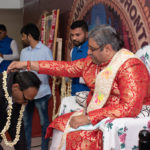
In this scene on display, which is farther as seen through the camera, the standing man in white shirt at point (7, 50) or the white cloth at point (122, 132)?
the standing man in white shirt at point (7, 50)

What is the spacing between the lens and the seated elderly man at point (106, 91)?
2225 millimetres

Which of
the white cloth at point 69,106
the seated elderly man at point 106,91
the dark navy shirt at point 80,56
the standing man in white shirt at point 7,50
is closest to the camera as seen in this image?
the seated elderly man at point 106,91

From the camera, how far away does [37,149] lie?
13.7 ft

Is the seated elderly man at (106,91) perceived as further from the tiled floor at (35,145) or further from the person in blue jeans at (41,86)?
the tiled floor at (35,145)

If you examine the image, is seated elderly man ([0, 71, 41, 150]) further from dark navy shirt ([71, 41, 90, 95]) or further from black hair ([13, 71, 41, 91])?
dark navy shirt ([71, 41, 90, 95])

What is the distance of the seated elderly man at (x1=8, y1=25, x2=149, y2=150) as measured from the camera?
2.22m

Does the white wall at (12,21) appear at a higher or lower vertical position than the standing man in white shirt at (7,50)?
higher

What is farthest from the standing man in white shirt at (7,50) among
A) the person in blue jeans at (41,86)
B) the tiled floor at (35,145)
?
the person in blue jeans at (41,86)

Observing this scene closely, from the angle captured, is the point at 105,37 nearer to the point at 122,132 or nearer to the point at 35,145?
the point at 122,132

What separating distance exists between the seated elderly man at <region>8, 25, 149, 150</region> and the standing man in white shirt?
287 centimetres

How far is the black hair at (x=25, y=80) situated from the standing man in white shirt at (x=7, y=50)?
338 cm

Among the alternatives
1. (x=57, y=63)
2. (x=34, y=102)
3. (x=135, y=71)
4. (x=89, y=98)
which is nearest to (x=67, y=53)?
(x=34, y=102)

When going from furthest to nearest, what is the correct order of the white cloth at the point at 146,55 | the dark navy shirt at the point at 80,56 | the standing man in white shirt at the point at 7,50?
1. the standing man in white shirt at the point at 7,50
2. the dark navy shirt at the point at 80,56
3. the white cloth at the point at 146,55

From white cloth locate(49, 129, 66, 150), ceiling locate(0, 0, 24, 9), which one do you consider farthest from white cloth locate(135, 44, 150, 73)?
ceiling locate(0, 0, 24, 9)
